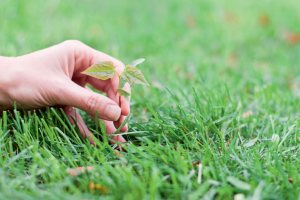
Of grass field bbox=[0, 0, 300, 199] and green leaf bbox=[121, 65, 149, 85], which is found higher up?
green leaf bbox=[121, 65, 149, 85]

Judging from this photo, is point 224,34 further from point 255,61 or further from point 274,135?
point 274,135

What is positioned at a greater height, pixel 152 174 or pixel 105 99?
pixel 105 99

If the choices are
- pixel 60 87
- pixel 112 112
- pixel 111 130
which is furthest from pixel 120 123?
pixel 60 87

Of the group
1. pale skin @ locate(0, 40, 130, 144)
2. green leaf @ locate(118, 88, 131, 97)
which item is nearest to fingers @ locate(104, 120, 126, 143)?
pale skin @ locate(0, 40, 130, 144)

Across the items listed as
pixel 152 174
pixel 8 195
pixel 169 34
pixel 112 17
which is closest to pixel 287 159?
pixel 152 174

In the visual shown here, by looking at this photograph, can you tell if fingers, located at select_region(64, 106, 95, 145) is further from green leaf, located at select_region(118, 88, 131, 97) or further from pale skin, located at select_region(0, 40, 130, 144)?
green leaf, located at select_region(118, 88, 131, 97)

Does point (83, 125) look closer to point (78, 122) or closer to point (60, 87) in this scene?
point (78, 122)
